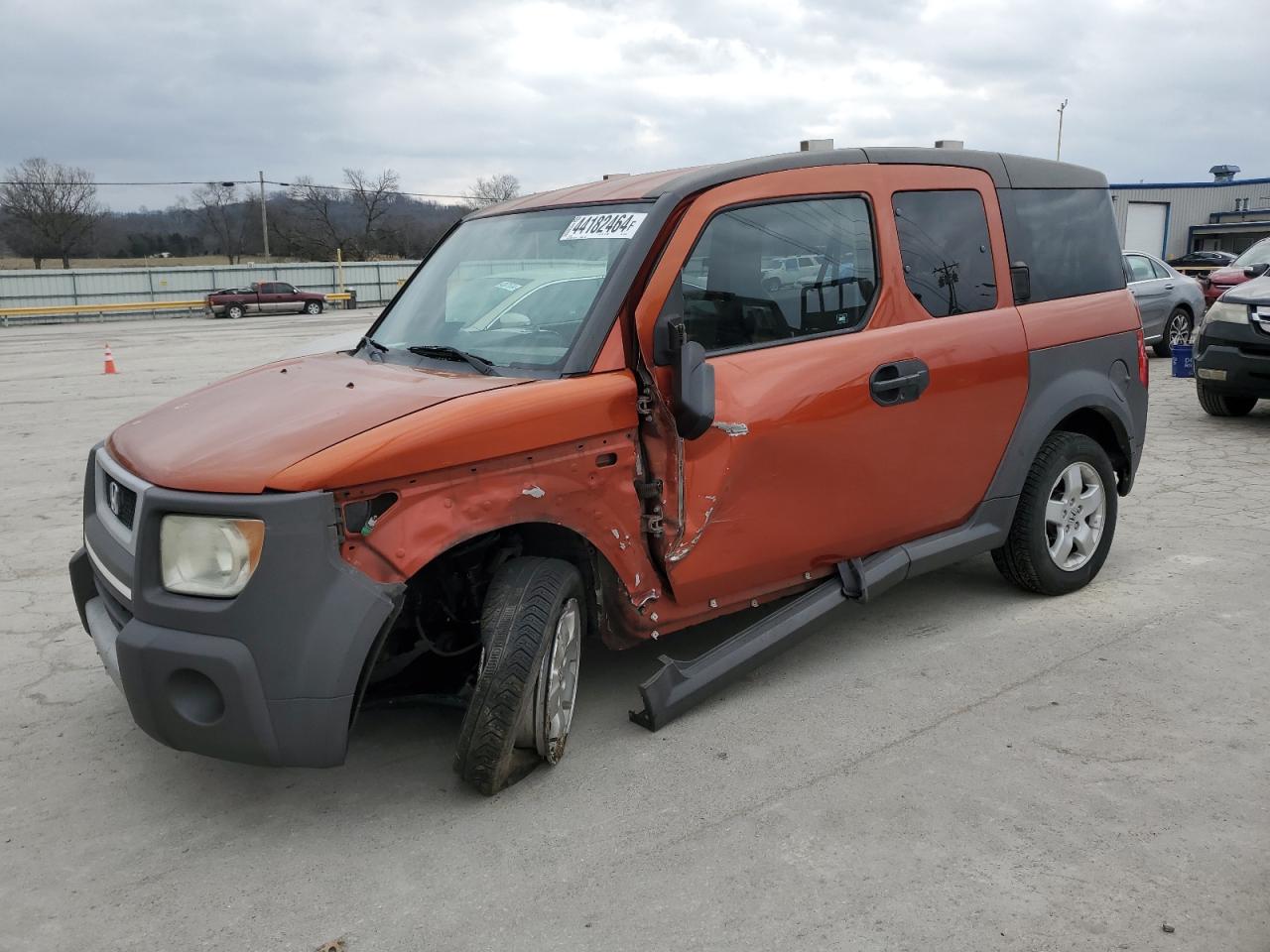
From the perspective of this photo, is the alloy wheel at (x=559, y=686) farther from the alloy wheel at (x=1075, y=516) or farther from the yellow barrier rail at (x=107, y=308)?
the yellow barrier rail at (x=107, y=308)

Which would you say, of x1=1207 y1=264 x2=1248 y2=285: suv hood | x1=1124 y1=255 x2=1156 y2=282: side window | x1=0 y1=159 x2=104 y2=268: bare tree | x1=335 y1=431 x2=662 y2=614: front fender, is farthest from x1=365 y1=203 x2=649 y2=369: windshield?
x1=0 y1=159 x2=104 y2=268: bare tree

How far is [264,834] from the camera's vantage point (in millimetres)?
3121

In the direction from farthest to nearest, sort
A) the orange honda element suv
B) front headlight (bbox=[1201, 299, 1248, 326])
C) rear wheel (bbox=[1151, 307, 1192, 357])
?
rear wheel (bbox=[1151, 307, 1192, 357])
front headlight (bbox=[1201, 299, 1248, 326])
the orange honda element suv

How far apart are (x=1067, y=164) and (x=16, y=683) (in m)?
5.22

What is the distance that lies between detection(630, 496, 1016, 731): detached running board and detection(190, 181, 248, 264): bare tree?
69.3 metres

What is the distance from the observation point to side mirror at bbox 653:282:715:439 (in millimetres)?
3350

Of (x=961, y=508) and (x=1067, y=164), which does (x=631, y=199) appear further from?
(x=1067, y=164)

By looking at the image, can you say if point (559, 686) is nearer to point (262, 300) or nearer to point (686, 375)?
point (686, 375)

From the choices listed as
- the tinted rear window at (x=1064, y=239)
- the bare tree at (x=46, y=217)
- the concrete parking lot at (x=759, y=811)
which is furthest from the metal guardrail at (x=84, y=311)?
the tinted rear window at (x=1064, y=239)

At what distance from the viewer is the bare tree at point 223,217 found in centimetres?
6769

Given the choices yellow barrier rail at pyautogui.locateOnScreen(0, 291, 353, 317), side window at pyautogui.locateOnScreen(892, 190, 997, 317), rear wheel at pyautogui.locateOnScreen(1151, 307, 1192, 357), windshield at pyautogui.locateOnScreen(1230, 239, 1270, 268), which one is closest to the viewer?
side window at pyautogui.locateOnScreen(892, 190, 997, 317)

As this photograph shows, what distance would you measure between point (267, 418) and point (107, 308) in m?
40.3

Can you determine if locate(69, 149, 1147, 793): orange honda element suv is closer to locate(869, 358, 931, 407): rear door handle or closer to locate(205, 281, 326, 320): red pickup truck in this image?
locate(869, 358, 931, 407): rear door handle

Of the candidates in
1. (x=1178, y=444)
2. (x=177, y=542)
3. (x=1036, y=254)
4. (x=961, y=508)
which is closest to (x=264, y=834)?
(x=177, y=542)
